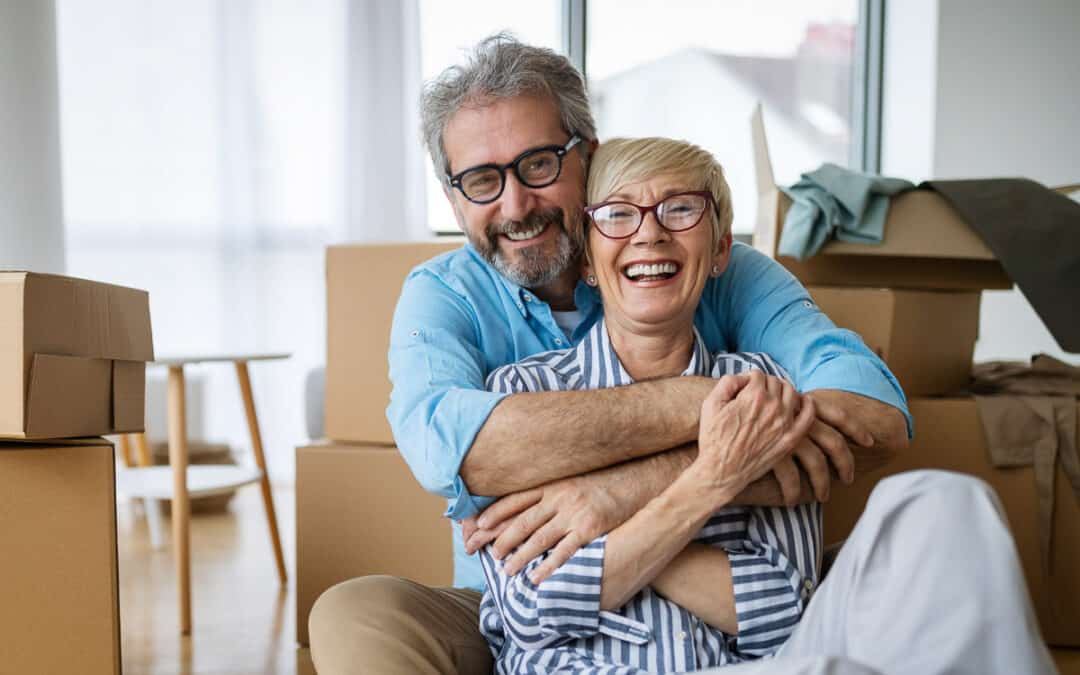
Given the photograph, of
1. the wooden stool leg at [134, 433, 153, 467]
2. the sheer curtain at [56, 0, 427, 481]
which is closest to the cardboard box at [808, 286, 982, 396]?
the wooden stool leg at [134, 433, 153, 467]

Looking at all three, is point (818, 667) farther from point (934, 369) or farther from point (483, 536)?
point (934, 369)

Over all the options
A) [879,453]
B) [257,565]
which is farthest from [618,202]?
[257,565]

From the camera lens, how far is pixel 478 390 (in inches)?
45.3

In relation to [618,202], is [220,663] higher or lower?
lower

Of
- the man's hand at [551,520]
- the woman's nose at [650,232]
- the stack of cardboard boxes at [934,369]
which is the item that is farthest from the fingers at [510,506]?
the stack of cardboard boxes at [934,369]

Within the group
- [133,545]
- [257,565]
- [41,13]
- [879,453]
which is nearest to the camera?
[879,453]

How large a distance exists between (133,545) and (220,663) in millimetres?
1262

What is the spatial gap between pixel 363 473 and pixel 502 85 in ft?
3.03

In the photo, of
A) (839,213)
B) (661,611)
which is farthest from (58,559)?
(839,213)

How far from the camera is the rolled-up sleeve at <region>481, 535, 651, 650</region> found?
1.04m

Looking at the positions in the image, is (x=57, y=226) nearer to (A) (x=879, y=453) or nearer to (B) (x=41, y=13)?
(B) (x=41, y=13)

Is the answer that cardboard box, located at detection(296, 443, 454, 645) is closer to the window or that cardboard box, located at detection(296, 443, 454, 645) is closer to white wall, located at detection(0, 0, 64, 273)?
white wall, located at detection(0, 0, 64, 273)

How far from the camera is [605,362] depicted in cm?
123

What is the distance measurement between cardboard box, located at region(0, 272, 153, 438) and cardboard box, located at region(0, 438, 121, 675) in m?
0.05
